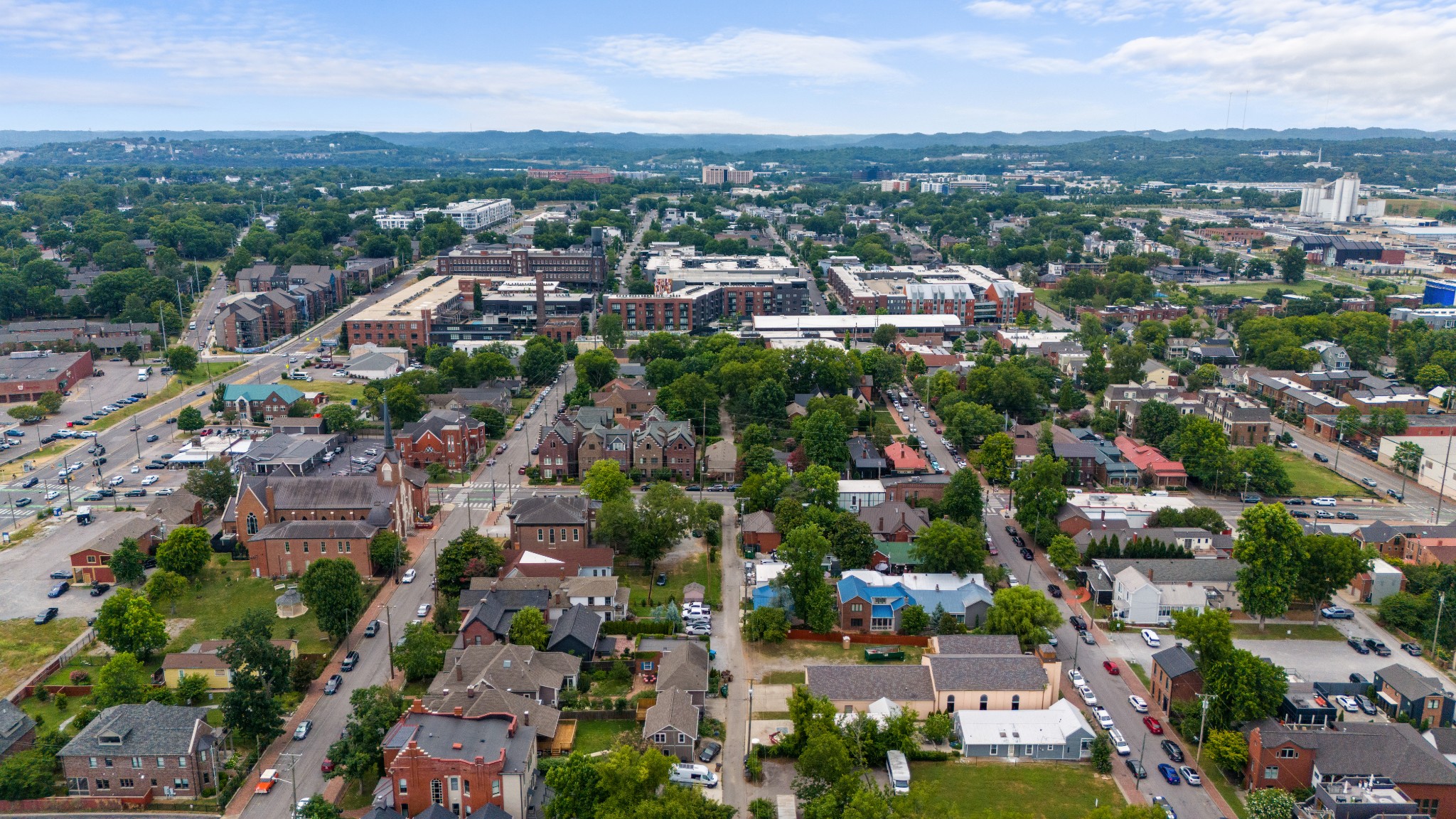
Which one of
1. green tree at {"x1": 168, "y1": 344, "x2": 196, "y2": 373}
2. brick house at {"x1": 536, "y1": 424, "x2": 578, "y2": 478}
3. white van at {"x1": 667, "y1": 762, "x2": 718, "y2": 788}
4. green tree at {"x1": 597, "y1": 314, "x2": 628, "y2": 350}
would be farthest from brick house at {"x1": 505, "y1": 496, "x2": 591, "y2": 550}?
green tree at {"x1": 168, "y1": 344, "x2": 196, "y2": 373}

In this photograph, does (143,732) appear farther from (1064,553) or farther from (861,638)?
(1064,553)

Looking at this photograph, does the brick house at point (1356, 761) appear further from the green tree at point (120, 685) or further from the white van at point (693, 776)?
the green tree at point (120, 685)

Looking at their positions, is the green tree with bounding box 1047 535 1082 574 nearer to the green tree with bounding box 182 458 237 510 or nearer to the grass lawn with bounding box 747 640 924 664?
the grass lawn with bounding box 747 640 924 664

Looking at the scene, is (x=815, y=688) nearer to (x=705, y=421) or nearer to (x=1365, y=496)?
(x=705, y=421)

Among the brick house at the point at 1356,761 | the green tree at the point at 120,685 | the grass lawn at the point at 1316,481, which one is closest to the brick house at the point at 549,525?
the green tree at the point at 120,685

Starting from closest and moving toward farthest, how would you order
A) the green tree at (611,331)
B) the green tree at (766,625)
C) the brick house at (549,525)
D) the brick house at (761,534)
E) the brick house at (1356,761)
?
1. the brick house at (1356,761)
2. the green tree at (766,625)
3. the brick house at (549,525)
4. the brick house at (761,534)
5. the green tree at (611,331)

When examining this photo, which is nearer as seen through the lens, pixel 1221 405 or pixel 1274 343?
pixel 1221 405

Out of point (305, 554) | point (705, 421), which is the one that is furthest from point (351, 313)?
point (305, 554)
